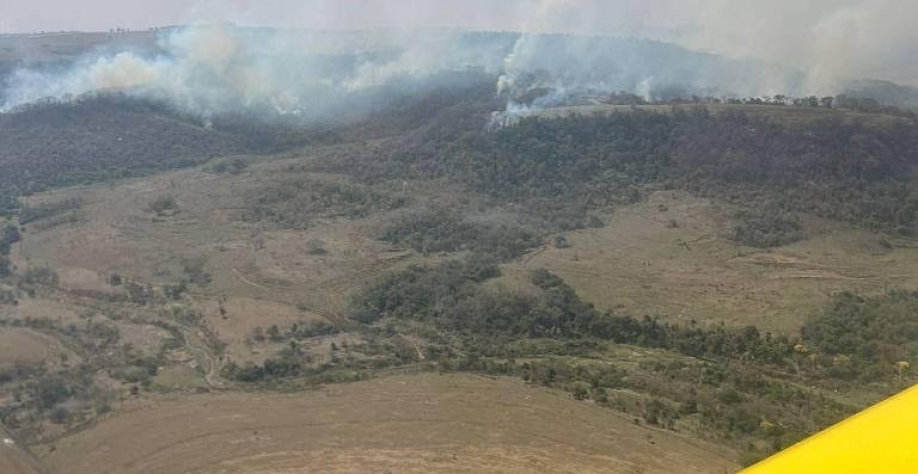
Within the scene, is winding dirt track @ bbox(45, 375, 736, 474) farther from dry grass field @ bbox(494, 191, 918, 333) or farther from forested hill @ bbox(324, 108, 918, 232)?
forested hill @ bbox(324, 108, 918, 232)

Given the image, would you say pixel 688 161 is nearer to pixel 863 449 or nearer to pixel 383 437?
pixel 383 437

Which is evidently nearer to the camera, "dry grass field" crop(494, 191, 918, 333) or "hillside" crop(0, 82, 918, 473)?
"hillside" crop(0, 82, 918, 473)

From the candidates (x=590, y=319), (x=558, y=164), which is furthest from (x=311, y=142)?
(x=590, y=319)

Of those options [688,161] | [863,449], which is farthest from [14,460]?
[688,161]

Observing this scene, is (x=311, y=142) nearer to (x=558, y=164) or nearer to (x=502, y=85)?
(x=502, y=85)

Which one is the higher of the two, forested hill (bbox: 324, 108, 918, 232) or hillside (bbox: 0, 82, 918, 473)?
forested hill (bbox: 324, 108, 918, 232)

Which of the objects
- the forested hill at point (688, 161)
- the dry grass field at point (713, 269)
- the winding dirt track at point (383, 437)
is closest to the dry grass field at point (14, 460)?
the winding dirt track at point (383, 437)

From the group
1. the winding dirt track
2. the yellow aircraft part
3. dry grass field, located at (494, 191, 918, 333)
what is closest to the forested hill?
dry grass field, located at (494, 191, 918, 333)

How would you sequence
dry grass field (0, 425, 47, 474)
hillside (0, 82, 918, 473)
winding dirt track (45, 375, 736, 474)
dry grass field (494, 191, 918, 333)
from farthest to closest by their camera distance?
dry grass field (494, 191, 918, 333), hillside (0, 82, 918, 473), dry grass field (0, 425, 47, 474), winding dirt track (45, 375, 736, 474)
